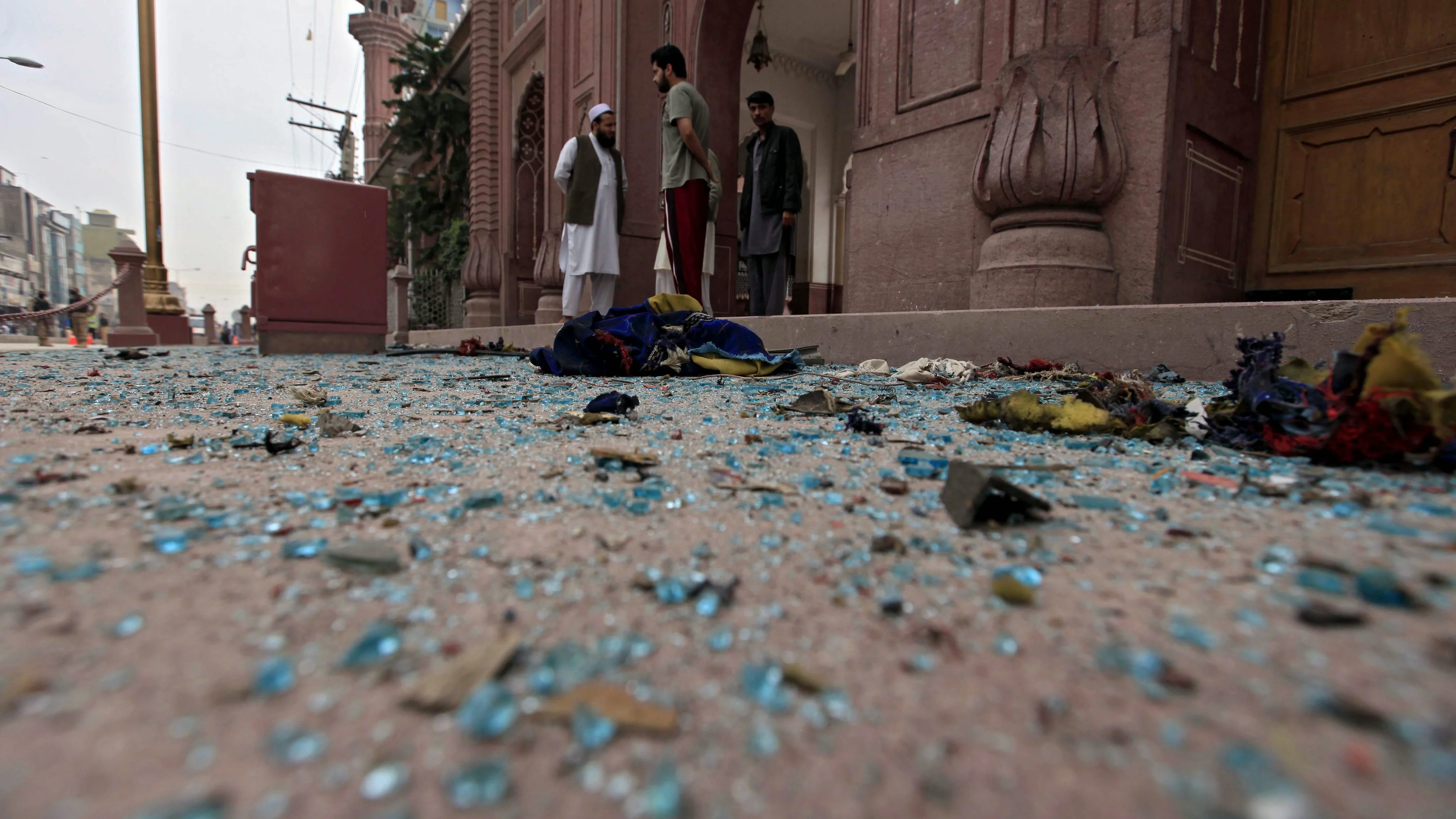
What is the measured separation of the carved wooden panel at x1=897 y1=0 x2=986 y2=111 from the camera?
4.26m

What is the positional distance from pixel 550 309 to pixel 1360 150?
8.00m

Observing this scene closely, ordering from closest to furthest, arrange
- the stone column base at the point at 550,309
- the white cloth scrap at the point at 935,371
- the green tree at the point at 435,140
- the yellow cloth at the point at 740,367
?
the white cloth scrap at the point at 935,371
the yellow cloth at the point at 740,367
the stone column base at the point at 550,309
the green tree at the point at 435,140

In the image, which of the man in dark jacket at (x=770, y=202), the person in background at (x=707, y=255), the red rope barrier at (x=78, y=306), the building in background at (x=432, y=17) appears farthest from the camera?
the building in background at (x=432, y=17)

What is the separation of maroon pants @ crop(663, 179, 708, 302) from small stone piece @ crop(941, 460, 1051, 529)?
410 centimetres

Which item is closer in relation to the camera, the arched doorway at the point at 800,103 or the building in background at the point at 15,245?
the arched doorway at the point at 800,103

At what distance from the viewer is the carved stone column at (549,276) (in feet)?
28.5

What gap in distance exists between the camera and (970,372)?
304 cm

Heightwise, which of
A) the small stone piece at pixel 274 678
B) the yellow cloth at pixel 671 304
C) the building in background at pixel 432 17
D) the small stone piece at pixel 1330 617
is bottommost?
the small stone piece at pixel 274 678

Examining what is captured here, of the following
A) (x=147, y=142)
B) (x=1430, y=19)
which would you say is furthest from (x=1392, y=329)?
(x=147, y=142)

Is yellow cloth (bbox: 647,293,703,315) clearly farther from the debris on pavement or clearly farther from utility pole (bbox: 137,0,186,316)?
utility pole (bbox: 137,0,186,316)

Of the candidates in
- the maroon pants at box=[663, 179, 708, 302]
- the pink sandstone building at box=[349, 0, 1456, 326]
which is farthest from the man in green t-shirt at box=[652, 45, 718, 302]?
the pink sandstone building at box=[349, 0, 1456, 326]

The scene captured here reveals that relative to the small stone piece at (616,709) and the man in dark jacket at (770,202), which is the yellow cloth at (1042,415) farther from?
the man in dark jacket at (770,202)

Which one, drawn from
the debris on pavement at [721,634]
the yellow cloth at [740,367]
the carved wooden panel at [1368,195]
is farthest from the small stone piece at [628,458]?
the carved wooden panel at [1368,195]

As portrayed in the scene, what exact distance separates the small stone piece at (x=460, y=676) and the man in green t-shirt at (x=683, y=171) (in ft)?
15.2
